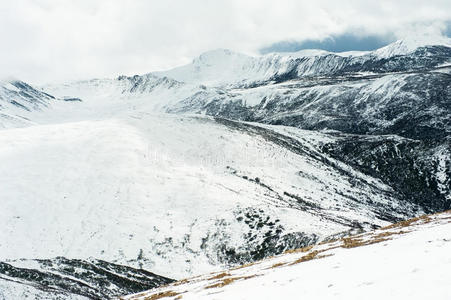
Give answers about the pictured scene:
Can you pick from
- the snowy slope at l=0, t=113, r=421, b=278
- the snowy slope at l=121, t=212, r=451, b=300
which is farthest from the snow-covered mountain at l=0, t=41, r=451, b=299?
the snowy slope at l=121, t=212, r=451, b=300

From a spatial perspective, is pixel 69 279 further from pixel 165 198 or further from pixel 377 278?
pixel 377 278

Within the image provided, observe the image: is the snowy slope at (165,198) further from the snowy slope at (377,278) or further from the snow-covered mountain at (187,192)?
the snowy slope at (377,278)

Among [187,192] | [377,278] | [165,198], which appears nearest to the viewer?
[377,278]

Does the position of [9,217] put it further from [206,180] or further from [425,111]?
[425,111]

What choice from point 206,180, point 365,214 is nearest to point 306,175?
point 365,214

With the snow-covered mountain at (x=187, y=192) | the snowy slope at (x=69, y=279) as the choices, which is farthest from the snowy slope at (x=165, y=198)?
the snowy slope at (x=69, y=279)

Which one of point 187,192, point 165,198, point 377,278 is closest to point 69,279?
point 165,198

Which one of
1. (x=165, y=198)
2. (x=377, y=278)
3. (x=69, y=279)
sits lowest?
(x=69, y=279)

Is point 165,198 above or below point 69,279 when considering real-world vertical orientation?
above

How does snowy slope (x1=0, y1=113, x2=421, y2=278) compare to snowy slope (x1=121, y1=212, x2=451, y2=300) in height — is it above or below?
above

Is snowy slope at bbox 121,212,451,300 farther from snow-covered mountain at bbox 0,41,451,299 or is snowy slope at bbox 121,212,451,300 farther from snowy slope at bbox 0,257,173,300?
snow-covered mountain at bbox 0,41,451,299

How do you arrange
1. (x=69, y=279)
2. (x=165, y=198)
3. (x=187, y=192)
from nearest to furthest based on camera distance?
(x=69, y=279)
(x=165, y=198)
(x=187, y=192)

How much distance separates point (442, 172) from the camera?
103938mm

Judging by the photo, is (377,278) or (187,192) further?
(187,192)
